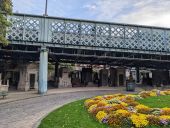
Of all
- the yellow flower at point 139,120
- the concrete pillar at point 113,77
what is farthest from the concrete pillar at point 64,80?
the yellow flower at point 139,120

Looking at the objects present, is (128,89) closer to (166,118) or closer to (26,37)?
(26,37)

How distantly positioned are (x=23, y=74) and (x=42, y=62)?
7.72 metres

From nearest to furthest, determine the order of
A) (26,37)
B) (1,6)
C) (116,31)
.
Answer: (1,6) < (26,37) < (116,31)

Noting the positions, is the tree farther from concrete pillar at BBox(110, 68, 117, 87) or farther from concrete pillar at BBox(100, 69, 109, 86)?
concrete pillar at BBox(110, 68, 117, 87)

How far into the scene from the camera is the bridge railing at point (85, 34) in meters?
33.1

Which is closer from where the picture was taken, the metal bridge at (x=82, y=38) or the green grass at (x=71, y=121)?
the green grass at (x=71, y=121)

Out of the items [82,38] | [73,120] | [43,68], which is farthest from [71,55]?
[73,120]

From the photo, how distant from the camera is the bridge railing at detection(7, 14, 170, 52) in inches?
1303

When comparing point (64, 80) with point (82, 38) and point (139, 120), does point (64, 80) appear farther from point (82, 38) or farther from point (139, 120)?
point (139, 120)

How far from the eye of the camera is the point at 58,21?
3416 centimetres

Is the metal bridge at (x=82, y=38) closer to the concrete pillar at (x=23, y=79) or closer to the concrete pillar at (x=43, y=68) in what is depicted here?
the concrete pillar at (x=43, y=68)

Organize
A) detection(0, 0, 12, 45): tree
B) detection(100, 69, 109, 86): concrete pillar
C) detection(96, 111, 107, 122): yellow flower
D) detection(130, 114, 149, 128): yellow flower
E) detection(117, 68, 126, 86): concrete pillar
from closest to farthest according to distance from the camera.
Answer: detection(130, 114, 149, 128): yellow flower, detection(96, 111, 107, 122): yellow flower, detection(0, 0, 12, 45): tree, detection(100, 69, 109, 86): concrete pillar, detection(117, 68, 126, 86): concrete pillar

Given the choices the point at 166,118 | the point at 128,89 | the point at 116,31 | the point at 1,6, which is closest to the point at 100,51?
the point at 116,31

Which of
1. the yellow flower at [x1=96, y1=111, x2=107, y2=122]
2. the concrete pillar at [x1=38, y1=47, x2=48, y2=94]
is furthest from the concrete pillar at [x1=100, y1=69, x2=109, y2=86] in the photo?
the yellow flower at [x1=96, y1=111, x2=107, y2=122]
